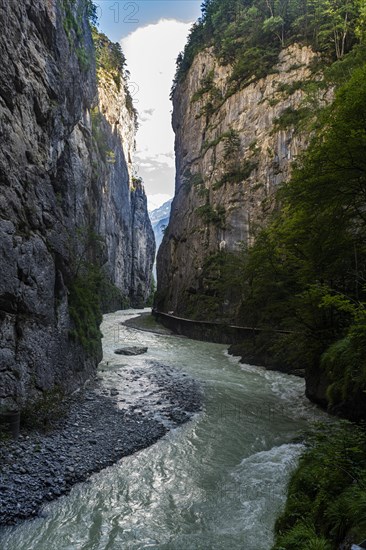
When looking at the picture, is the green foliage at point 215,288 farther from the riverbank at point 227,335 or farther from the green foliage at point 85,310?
the green foliage at point 85,310

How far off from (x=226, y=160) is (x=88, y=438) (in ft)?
110

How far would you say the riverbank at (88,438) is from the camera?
6.94 metres

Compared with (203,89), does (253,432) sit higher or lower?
lower

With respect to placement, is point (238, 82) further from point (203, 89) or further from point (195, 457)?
point (195, 457)

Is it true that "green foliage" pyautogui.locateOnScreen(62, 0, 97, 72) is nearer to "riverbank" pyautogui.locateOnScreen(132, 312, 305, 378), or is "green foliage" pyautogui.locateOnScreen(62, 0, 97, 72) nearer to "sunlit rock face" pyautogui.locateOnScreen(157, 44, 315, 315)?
"sunlit rock face" pyautogui.locateOnScreen(157, 44, 315, 315)

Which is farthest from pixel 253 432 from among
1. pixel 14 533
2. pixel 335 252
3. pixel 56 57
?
pixel 56 57

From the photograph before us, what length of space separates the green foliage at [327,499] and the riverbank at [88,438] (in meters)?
4.51

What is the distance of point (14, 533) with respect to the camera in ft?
19.4

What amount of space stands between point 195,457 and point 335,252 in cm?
712

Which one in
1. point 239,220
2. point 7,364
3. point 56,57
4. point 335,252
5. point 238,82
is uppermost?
point 238,82

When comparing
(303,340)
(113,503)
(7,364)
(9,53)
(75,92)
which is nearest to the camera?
(113,503)

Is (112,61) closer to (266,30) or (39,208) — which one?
(266,30)

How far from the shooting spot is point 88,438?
9.40 meters

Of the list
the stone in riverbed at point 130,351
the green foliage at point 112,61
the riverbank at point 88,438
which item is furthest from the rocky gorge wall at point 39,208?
the green foliage at point 112,61
